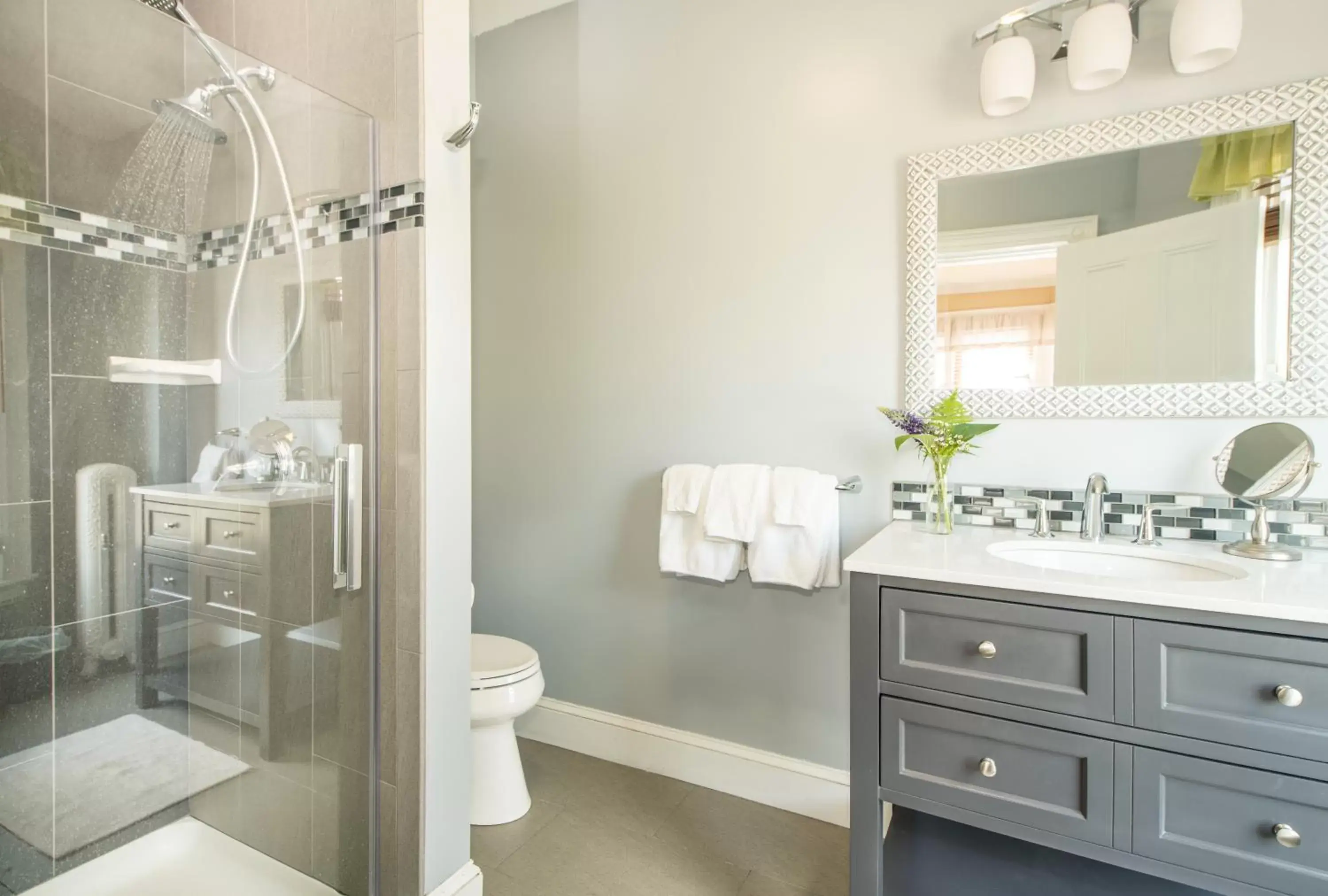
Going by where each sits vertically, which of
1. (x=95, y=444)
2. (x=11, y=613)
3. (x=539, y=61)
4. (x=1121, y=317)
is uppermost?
(x=539, y=61)

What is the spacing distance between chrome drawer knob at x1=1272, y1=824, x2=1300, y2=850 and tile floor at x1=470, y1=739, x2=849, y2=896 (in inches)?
38.2

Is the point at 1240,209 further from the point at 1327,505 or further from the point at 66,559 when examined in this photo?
the point at 66,559

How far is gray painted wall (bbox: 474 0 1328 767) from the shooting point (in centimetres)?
175

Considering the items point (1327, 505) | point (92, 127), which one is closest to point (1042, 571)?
point (1327, 505)

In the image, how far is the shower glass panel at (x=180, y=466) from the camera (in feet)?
3.91

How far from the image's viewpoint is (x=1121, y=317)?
160 centimetres

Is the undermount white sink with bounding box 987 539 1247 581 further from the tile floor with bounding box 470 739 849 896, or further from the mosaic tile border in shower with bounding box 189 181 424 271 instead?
the mosaic tile border in shower with bounding box 189 181 424 271

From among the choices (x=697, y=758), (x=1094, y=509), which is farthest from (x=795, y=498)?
(x=697, y=758)

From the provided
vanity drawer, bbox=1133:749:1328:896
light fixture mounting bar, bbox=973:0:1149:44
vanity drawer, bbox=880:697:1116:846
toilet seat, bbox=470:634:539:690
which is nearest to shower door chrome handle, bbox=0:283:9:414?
toilet seat, bbox=470:634:539:690

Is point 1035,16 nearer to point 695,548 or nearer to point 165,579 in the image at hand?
point 695,548

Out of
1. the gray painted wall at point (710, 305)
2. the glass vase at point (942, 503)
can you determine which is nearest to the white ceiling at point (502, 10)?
the gray painted wall at point (710, 305)

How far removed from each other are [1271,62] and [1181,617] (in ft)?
4.19

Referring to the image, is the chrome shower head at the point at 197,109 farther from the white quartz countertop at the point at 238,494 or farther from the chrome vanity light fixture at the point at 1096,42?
the chrome vanity light fixture at the point at 1096,42

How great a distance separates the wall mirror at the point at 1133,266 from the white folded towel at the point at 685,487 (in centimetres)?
64
